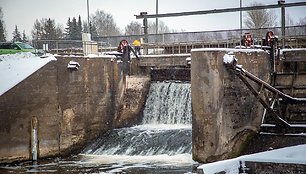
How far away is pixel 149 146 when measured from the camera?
18.5m

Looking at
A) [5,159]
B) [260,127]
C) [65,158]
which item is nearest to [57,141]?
[65,158]

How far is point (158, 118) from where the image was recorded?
21.8 metres

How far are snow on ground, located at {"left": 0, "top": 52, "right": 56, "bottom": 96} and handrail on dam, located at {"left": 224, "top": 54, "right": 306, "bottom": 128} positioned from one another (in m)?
7.30

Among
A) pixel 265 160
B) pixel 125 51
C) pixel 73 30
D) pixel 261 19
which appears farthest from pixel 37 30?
pixel 265 160

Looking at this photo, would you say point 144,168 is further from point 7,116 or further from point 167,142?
point 7,116

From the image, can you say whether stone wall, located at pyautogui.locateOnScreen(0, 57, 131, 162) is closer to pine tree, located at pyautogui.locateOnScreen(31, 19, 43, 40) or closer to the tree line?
the tree line

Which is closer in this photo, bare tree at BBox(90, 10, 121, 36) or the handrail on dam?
the handrail on dam

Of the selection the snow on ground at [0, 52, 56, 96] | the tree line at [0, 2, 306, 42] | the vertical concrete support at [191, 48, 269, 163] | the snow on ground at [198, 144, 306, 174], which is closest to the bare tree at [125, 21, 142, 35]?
the tree line at [0, 2, 306, 42]

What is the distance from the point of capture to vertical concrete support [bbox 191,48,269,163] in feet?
50.4

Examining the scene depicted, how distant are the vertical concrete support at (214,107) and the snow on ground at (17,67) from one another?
21.1 ft

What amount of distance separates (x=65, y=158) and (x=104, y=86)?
376 cm

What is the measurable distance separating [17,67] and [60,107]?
7.34ft

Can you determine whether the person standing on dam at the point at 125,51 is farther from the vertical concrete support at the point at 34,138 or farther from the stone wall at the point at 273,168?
the stone wall at the point at 273,168

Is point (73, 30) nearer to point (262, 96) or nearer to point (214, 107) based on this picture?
point (262, 96)
